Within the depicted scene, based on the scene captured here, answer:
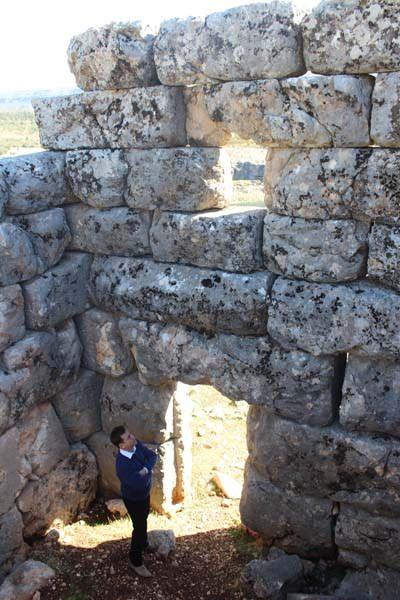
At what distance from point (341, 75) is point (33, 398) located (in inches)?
136

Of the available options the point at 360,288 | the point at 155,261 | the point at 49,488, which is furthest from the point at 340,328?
the point at 49,488

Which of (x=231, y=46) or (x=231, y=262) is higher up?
(x=231, y=46)

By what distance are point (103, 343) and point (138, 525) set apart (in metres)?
1.62

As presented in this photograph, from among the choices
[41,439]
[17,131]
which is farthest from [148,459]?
[17,131]

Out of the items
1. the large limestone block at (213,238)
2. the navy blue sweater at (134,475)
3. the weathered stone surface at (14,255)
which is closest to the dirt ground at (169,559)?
the navy blue sweater at (134,475)

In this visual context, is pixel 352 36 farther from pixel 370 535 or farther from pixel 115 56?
pixel 370 535

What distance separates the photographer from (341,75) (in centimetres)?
385

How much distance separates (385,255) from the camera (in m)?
4.04

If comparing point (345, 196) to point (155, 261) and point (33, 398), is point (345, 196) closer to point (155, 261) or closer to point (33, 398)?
point (155, 261)

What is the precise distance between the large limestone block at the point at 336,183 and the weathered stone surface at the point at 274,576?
2.76 m

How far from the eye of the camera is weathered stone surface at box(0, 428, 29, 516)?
16.2ft

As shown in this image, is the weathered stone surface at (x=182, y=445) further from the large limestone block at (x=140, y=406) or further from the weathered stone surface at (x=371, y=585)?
the weathered stone surface at (x=371, y=585)

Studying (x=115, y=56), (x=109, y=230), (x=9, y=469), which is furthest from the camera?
(x=109, y=230)

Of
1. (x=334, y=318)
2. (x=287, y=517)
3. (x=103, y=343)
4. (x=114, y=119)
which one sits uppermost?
(x=114, y=119)
